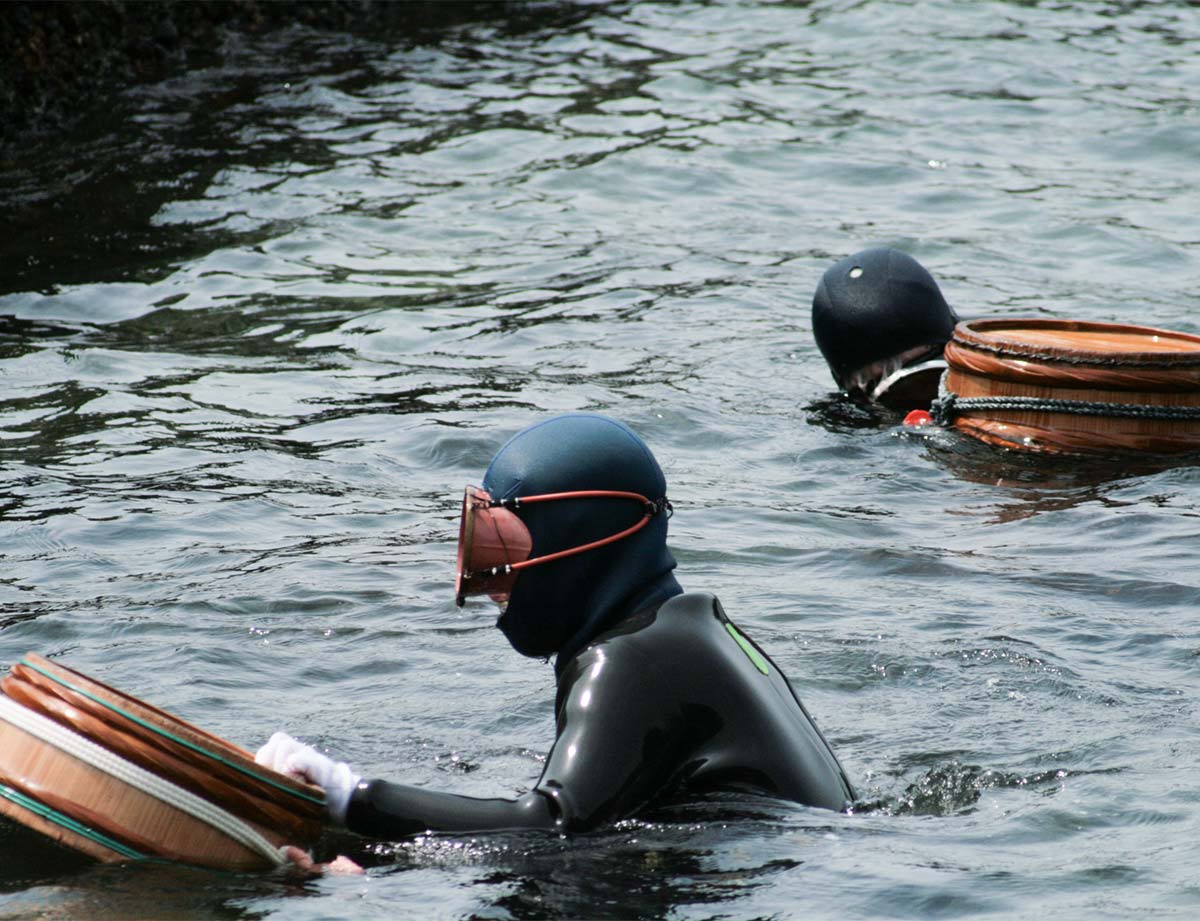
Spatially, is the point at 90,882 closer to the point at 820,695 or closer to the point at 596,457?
the point at 596,457

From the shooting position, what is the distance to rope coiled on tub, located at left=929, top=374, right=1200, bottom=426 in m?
8.40

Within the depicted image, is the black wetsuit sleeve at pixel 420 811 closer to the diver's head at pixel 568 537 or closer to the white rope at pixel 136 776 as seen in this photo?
the white rope at pixel 136 776

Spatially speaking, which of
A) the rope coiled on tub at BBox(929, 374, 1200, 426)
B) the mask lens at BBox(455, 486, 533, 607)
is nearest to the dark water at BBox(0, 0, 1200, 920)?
the rope coiled on tub at BBox(929, 374, 1200, 426)

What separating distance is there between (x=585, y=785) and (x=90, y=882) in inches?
49.8

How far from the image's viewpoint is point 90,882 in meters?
4.49

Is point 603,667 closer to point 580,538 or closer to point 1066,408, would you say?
point 580,538

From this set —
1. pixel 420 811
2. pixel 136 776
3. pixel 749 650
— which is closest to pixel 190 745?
pixel 136 776

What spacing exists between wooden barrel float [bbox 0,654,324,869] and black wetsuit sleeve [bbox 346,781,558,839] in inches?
4.4

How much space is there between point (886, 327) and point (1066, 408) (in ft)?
4.45

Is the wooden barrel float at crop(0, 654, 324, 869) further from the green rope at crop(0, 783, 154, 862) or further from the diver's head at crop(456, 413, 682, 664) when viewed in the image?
the diver's head at crop(456, 413, 682, 664)

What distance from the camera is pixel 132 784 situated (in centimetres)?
430

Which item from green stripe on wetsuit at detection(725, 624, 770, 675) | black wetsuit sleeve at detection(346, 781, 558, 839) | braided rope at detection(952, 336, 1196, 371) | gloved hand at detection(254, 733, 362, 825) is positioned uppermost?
green stripe on wetsuit at detection(725, 624, 770, 675)

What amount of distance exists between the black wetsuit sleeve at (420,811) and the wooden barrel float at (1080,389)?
4.86 meters

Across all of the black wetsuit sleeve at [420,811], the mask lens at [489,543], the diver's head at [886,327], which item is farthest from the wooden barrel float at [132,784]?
the diver's head at [886,327]
